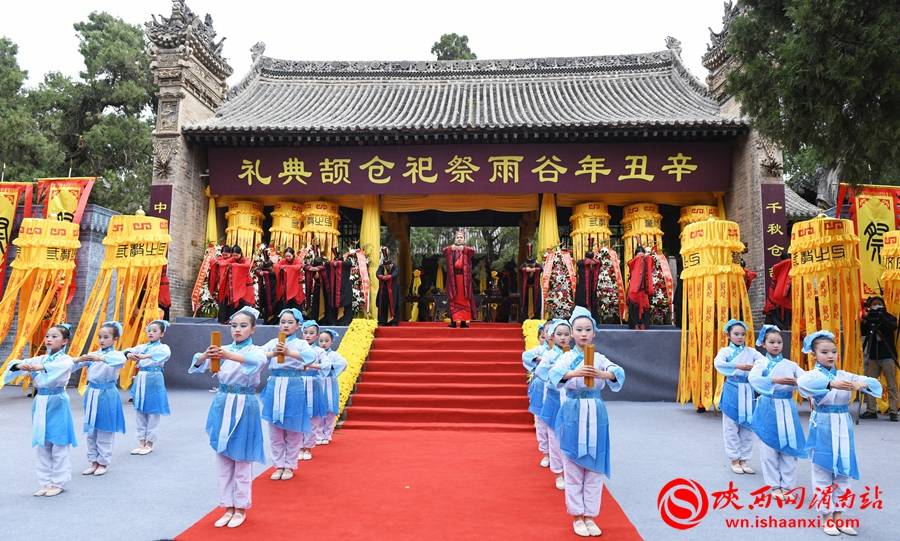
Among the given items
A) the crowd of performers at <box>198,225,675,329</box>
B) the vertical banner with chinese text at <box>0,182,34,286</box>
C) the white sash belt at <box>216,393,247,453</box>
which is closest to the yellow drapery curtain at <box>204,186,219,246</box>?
the crowd of performers at <box>198,225,675,329</box>

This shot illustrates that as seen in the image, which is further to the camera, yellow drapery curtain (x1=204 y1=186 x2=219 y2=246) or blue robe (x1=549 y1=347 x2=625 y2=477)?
yellow drapery curtain (x1=204 y1=186 x2=219 y2=246)

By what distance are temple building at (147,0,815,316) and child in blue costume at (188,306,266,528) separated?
8.18 metres

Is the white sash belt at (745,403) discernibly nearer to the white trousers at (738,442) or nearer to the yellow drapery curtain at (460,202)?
the white trousers at (738,442)

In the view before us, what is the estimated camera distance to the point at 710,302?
803 centimetres

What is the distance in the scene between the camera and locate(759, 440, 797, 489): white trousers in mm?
4410

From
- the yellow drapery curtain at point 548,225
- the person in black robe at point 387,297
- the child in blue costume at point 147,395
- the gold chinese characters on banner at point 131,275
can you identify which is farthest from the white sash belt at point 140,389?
the yellow drapery curtain at point 548,225

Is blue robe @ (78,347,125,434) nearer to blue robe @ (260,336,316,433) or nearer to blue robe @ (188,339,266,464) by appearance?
blue robe @ (260,336,316,433)

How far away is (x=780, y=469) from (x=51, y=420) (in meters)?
5.48

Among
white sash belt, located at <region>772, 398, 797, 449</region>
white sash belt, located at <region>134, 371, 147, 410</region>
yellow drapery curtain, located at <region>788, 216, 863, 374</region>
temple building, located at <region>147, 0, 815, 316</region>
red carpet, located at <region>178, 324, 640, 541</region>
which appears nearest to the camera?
red carpet, located at <region>178, 324, 640, 541</region>

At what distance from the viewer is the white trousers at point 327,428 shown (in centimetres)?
647

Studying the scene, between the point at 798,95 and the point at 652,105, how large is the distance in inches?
355

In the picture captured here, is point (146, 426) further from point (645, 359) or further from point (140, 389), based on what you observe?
point (645, 359)

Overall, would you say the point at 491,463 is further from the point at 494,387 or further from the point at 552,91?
the point at 552,91

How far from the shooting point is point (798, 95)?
5.05m
